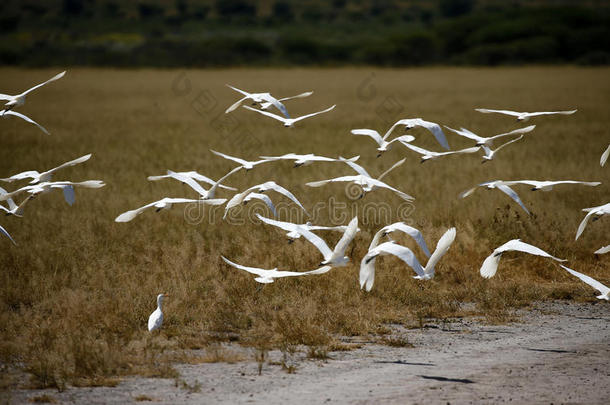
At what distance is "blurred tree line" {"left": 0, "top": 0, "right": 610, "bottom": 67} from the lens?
72.9 m

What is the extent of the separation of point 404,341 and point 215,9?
14959 cm

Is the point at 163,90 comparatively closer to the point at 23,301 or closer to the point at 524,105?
the point at 524,105

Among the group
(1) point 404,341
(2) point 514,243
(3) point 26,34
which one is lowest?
(1) point 404,341

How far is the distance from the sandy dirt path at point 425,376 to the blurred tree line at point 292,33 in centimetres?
6219

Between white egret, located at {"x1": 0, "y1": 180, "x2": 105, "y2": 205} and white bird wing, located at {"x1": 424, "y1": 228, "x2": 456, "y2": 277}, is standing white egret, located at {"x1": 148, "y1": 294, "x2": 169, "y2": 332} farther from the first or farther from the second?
white bird wing, located at {"x1": 424, "y1": 228, "x2": 456, "y2": 277}

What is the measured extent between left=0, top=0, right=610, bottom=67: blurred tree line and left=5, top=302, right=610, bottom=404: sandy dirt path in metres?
62.2

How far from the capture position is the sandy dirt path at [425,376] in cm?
573

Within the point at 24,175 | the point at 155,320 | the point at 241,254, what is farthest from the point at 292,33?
the point at 155,320

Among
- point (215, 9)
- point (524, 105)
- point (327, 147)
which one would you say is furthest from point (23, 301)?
point (215, 9)

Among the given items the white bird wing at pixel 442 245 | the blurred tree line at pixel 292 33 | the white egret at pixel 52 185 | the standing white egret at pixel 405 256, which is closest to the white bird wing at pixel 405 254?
the standing white egret at pixel 405 256

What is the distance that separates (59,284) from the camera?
870cm

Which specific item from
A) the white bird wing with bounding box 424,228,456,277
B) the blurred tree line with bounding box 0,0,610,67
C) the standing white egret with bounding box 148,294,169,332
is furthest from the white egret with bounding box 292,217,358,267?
the blurred tree line with bounding box 0,0,610,67

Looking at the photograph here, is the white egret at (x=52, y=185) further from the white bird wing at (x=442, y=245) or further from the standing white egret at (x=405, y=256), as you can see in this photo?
the white bird wing at (x=442, y=245)

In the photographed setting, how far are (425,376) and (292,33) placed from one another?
115 meters
